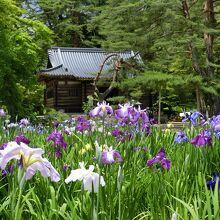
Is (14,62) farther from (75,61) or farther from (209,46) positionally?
(75,61)

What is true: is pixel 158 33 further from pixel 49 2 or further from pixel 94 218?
pixel 49 2

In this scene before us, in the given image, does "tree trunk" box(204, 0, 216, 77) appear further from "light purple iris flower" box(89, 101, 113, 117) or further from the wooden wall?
"light purple iris flower" box(89, 101, 113, 117)

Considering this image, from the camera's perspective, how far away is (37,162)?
4.17ft

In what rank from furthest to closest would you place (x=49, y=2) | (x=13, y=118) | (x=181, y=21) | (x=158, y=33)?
1. (x=49, y=2)
2. (x=158, y=33)
3. (x=181, y=21)
4. (x=13, y=118)

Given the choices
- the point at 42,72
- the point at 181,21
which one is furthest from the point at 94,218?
the point at 42,72

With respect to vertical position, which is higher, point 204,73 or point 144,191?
point 204,73

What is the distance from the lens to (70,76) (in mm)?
21469

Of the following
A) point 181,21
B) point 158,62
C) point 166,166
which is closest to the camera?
point 166,166

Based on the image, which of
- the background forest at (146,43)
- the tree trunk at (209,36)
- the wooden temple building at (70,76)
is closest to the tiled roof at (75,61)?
the wooden temple building at (70,76)

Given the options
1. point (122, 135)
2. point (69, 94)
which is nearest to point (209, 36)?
point (69, 94)

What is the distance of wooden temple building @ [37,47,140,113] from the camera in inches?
846

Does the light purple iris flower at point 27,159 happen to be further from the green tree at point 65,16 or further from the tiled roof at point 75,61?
the green tree at point 65,16

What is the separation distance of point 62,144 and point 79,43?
28.2 m

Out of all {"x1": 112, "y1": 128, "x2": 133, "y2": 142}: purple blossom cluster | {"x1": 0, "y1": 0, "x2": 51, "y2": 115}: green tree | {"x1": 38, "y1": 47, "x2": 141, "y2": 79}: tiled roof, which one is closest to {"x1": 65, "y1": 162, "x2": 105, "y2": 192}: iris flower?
{"x1": 112, "y1": 128, "x2": 133, "y2": 142}: purple blossom cluster
